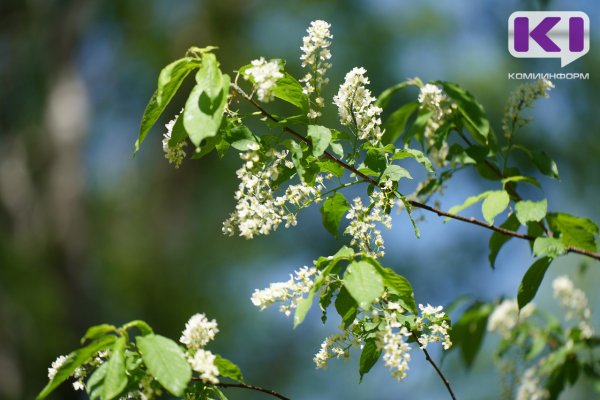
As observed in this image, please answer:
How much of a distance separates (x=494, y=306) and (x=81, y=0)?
317 inches

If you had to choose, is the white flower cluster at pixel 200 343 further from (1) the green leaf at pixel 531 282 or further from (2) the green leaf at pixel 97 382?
(1) the green leaf at pixel 531 282

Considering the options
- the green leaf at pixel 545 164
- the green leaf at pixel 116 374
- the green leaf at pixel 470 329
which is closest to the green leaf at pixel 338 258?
the green leaf at pixel 116 374

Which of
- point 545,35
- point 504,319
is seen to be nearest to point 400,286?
point 504,319

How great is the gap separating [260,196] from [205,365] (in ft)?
1.18

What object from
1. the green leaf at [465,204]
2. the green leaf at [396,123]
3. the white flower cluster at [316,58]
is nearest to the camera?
the white flower cluster at [316,58]

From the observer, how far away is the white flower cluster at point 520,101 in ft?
6.11

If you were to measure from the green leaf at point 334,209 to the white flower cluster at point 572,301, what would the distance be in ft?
4.49

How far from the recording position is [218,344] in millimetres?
12016

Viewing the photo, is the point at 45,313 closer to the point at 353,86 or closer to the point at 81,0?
the point at 81,0

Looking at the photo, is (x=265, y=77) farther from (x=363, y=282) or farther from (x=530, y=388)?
(x=530, y=388)

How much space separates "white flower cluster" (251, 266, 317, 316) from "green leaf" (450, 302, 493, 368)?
4.37ft

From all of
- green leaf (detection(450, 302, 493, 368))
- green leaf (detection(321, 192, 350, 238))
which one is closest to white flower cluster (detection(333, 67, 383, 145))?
green leaf (detection(321, 192, 350, 238))

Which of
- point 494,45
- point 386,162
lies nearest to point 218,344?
point 494,45

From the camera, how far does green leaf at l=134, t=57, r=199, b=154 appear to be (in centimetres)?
131
